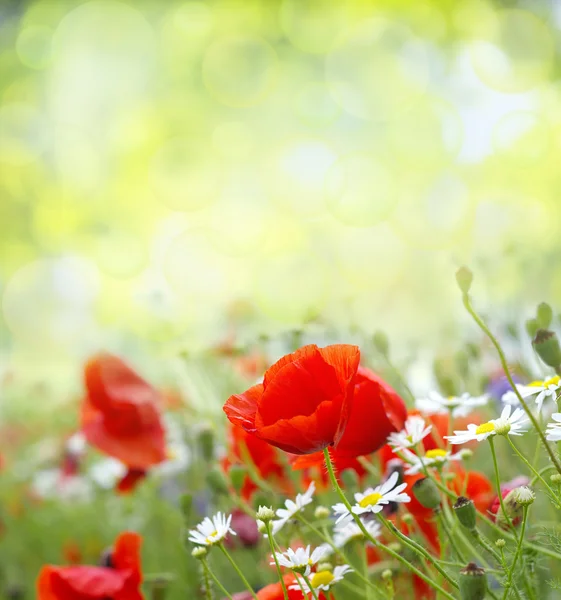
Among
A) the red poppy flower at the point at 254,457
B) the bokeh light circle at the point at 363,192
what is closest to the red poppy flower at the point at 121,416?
the red poppy flower at the point at 254,457

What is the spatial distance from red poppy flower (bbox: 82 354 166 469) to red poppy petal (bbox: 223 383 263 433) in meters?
0.35

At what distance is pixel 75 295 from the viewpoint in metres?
3.95

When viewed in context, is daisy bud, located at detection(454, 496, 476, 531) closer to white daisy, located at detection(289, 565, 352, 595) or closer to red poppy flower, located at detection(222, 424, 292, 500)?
white daisy, located at detection(289, 565, 352, 595)

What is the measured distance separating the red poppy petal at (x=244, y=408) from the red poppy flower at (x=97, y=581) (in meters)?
0.19

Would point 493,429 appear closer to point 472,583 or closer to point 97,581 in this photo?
point 472,583

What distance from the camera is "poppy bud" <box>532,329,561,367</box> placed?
0.36 metres

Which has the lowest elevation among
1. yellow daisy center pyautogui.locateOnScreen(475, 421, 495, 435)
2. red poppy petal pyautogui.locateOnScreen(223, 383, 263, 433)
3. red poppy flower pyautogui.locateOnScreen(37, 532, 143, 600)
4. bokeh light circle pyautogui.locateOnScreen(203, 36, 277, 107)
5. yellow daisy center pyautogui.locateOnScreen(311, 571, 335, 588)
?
red poppy flower pyautogui.locateOnScreen(37, 532, 143, 600)

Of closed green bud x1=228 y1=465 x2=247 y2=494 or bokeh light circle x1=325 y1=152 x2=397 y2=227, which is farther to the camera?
bokeh light circle x1=325 y1=152 x2=397 y2=227

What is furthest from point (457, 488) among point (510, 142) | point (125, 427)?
point (510, 142)

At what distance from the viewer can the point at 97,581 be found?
482 millimetres

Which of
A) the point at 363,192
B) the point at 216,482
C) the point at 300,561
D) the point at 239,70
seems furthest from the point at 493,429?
the point at 239,70

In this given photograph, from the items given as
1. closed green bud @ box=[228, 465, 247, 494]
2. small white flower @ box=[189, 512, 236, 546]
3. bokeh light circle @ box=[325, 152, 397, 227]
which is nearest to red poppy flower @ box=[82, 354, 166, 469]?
closed green bud @ box=[228, 465, 247, 494]

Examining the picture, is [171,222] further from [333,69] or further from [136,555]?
[136,555]

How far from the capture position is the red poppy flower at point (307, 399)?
0.33 metres
